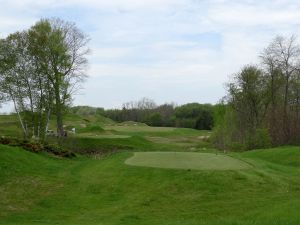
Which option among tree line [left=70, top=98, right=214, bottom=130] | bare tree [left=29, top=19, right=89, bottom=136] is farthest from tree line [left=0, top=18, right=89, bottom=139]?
tree line [left=70, top=98, right=214, bottom=130]

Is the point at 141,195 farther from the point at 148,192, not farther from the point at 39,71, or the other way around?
the point at 39,71

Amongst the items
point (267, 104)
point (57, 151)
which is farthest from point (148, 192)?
point (267, 104)

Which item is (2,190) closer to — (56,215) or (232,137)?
(56,215)

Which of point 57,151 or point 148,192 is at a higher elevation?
point 57,151

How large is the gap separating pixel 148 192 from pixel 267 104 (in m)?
43.6

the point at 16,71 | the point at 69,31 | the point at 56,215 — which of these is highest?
the point at 69,31

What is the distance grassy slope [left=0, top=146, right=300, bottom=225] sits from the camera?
1448 centimetres

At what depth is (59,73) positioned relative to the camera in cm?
4847

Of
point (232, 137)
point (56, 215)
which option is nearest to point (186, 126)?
Answer: point (232, 137)

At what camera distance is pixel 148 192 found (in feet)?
61.1

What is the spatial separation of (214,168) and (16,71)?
29.6 metres

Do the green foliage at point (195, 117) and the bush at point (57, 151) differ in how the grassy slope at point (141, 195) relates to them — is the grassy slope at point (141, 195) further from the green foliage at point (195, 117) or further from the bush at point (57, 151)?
the green foliage at point (195, 117)

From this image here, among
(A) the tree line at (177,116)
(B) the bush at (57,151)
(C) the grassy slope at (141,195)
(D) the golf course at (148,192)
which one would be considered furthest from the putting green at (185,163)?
(A) the tree line at (177,116)

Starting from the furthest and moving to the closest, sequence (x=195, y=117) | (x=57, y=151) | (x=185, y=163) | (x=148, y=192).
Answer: (x=195, y=117) < (x=57, y=151) < (x=185, y=163) < (x=148, y=192)
